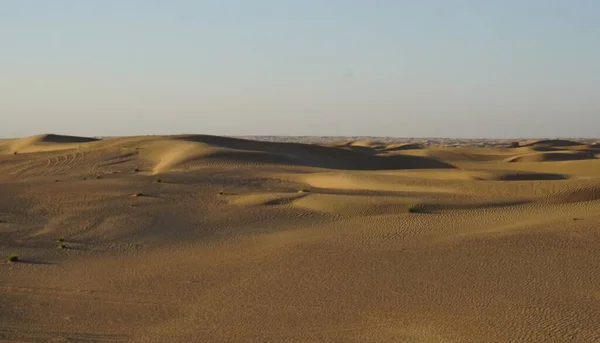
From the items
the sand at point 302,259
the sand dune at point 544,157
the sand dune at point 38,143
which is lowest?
the sand at point 302,259

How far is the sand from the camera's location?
9.99 m

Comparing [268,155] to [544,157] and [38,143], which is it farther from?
[38,143]

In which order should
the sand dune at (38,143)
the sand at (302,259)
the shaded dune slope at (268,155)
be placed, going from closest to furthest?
the sand at (302,259), the shaded dune slope at (268,155), the sand dune at (38,143)

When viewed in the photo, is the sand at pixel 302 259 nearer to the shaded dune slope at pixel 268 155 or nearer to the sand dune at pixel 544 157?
the shaded dune slope at pixel 268 155

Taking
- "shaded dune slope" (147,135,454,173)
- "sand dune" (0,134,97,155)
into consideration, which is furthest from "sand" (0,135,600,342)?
"sand dune" (0,134,97,155)

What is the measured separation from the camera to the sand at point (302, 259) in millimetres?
9992

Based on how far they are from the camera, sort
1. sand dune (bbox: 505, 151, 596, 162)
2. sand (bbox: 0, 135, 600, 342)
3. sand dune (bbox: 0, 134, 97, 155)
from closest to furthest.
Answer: sand (bbox: 0, 135, 600, 342) < sand dune (bbox: 505, 151, 596, 162) < sand dune (bbox: 0, 134, 97, 155)

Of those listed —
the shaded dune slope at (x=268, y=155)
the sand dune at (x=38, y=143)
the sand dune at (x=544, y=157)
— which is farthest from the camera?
the sand dune at (x=38, y=143)

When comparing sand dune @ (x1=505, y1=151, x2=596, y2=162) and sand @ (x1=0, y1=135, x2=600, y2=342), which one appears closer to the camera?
sand @ (x1=0, y1=135, x2=600, y2=342)

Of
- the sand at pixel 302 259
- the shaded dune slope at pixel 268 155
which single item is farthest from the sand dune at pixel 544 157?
Result: the sand at pixel 302 259

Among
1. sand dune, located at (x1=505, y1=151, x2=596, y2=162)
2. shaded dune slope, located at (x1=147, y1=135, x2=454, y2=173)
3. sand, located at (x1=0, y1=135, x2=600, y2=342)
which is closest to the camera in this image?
sand, located at (x1=0, y1=135, x2=600, y2=342)

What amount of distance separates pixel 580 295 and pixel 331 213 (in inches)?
338

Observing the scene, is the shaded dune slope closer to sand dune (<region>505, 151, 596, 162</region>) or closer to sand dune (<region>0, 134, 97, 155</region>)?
sand dune (<region>505, 151, 596, 162</region>)

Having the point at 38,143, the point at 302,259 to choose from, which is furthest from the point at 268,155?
the point at 38,143
